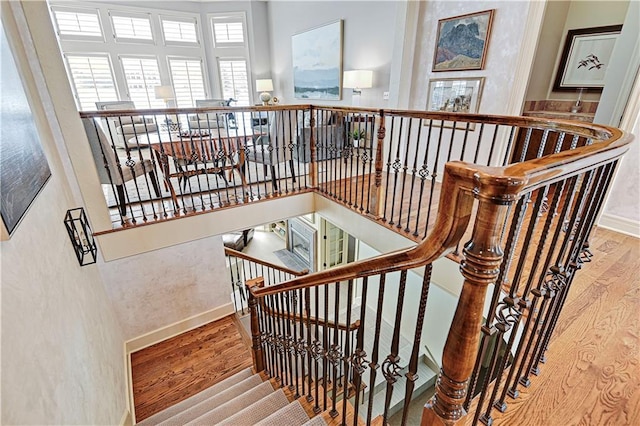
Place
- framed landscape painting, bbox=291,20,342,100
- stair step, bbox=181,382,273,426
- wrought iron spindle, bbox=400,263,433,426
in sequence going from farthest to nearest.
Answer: framed landscape painting, bbox=291,20,342,100
stair step, bbox=181,382,273,426
wrought iron spindle, bbox=400,263,433,426

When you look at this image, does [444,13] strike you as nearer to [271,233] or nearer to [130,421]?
[130,421]

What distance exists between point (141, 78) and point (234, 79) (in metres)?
2.11

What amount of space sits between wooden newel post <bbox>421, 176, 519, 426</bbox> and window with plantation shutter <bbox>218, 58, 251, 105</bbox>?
829cm

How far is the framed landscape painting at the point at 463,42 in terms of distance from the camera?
3.21 m

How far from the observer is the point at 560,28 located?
143 inches

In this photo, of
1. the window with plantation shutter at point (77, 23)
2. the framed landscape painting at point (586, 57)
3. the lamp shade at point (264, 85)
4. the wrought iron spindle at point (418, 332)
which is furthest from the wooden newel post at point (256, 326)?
the window with plantation shutter at point (77, 23)

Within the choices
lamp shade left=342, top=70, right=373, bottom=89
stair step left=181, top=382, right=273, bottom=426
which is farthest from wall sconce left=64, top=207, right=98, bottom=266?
lamp shade left=342, top=70, right=373, bottom=89

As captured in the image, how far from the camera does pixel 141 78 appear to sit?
6977mm

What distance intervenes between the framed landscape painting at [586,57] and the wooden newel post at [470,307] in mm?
4420

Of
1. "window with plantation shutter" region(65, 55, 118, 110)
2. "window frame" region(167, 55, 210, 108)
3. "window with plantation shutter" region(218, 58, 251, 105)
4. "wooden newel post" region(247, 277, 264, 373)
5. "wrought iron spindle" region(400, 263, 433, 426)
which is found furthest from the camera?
"window with plantation shutter" region(218, 58, 251, 105)

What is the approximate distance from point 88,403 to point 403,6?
4.80 metres

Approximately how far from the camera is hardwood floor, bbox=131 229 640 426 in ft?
3.61

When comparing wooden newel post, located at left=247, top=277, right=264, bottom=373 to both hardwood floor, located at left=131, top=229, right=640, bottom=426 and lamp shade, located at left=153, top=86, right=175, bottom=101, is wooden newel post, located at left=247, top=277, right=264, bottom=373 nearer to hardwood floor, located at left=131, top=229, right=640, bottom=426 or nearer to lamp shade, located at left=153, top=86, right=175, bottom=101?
hardwood floor, located at left=131, top=229, right=640, bottom=426

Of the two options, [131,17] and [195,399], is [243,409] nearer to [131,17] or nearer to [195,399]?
[195,399]
